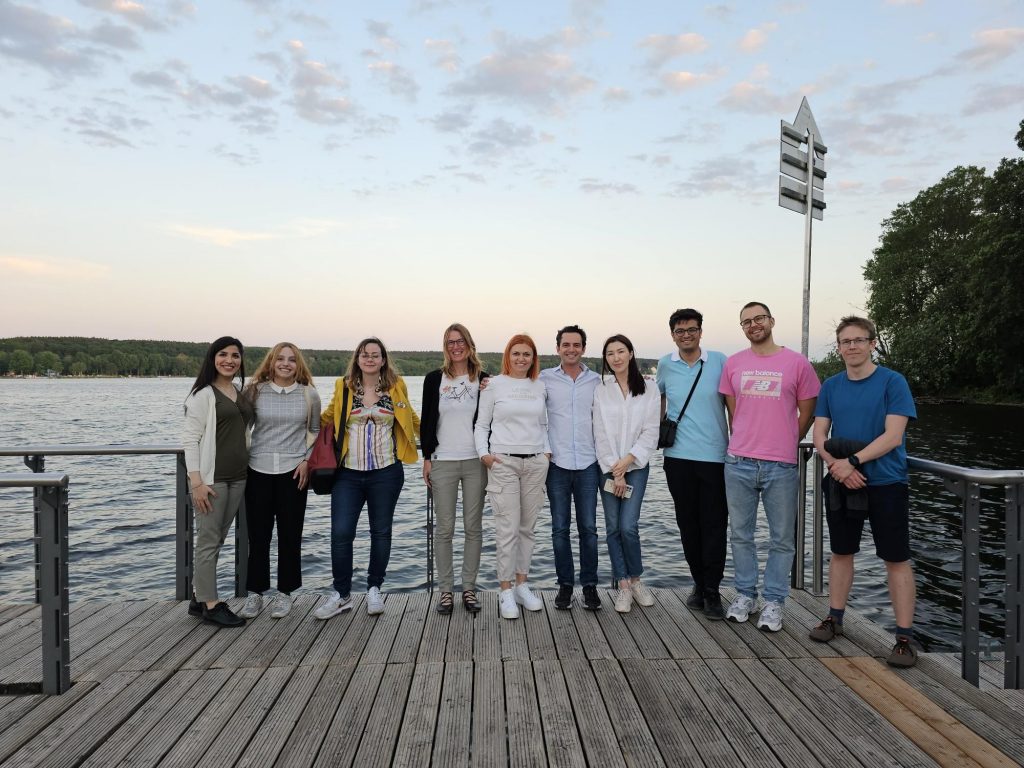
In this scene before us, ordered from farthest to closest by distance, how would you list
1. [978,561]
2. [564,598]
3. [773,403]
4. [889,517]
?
[564,598], [773,403], [889,517], [978,561]

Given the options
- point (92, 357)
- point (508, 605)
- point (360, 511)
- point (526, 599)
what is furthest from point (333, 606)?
point (92, 357)

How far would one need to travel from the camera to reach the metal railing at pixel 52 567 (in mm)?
2801

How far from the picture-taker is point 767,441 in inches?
143

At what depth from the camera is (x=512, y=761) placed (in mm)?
2357

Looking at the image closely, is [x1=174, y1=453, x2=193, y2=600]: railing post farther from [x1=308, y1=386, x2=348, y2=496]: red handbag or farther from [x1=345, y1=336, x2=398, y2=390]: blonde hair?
[x1=345, y1=336, x2=398, y2=390]: blonde hair

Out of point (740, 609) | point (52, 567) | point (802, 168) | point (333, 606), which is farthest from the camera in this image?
point (802, 168)

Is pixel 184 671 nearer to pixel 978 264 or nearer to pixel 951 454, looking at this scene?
pixel 951 454

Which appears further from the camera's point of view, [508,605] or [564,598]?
[564,598]

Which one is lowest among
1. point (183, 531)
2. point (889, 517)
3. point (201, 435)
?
point (183, 531)

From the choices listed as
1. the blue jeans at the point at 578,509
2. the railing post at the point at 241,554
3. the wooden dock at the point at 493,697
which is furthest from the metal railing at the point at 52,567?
the blue jeans at the point at 578,509

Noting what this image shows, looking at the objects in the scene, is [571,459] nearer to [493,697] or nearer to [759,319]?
[759,319]

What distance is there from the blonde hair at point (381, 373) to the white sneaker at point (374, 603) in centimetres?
124

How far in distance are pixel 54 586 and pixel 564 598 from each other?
2.65 meters

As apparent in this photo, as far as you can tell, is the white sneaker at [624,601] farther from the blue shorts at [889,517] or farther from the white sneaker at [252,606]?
the white sneaker at [252,606]
